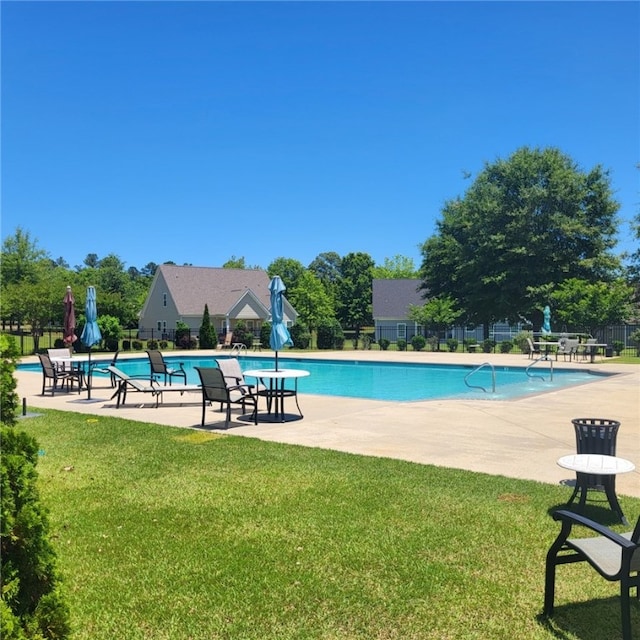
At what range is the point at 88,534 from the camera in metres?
4.46

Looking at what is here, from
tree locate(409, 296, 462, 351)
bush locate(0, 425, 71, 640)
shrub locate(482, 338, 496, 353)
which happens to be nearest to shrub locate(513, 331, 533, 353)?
shrub locate(482, 338, 496, 353)

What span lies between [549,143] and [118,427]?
4071 cm

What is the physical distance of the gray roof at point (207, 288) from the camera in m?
44.7

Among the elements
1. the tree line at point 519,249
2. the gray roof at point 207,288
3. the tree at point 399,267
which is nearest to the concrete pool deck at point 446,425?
the tree line at point 519,249

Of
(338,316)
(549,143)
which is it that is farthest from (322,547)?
(338,316)

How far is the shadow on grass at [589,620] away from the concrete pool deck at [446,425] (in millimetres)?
1746

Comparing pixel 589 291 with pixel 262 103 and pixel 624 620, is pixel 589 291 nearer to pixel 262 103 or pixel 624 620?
pixel 262 103

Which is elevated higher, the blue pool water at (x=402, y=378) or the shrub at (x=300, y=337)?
the shrub at (x=300, y=337)

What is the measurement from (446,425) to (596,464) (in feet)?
14.3

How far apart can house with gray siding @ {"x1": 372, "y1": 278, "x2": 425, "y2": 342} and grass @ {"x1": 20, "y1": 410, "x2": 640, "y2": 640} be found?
42.6m

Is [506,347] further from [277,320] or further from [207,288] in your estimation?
[207,288]

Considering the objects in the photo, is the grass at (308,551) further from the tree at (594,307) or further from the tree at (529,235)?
the tree at (529,235)

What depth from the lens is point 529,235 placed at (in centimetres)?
3875

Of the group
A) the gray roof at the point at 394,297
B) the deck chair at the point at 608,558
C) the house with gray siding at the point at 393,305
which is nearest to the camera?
the deck chair at the point at 608,558
